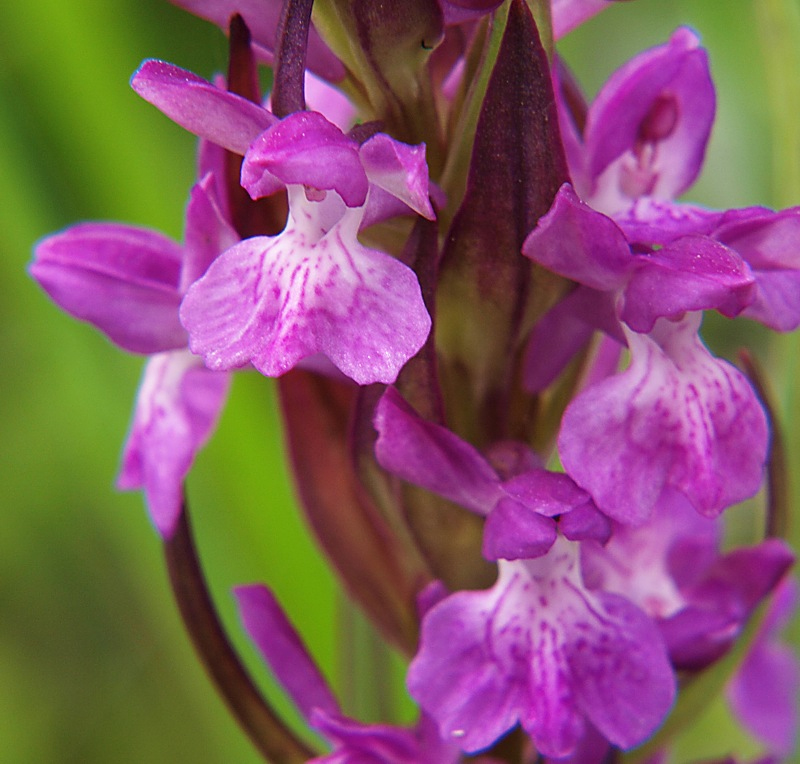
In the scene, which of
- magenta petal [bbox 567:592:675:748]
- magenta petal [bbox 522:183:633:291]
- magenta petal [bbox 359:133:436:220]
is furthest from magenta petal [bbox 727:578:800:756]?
magenta petal [bbox 359:133:436:220]

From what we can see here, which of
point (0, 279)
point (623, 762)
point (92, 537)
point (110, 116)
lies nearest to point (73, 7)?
point (110, 116)

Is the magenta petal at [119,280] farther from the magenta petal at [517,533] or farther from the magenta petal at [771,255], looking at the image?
the magenta petal at [771,255]

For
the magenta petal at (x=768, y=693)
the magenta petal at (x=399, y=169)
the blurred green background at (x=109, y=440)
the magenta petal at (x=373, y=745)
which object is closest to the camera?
the magenta petal at (x=399, y=169)

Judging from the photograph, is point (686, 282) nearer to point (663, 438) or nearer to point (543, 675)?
point (663, 438)

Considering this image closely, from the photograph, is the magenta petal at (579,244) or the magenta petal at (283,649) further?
the magenta petal at (283,649)

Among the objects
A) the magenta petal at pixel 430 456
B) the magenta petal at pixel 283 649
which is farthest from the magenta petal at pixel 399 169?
the magenta petal at pixel 283 649

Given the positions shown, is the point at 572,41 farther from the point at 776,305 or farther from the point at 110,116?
the point at 776,305
